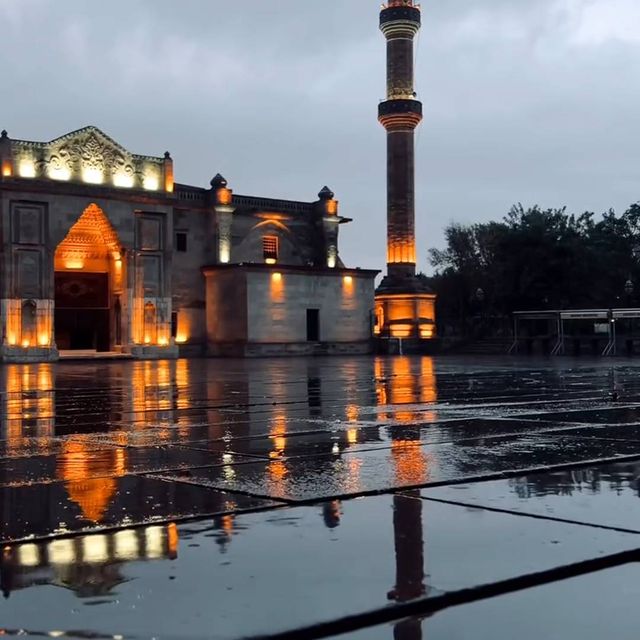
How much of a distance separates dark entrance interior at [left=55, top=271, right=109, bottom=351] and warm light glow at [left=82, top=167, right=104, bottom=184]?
6.63 m

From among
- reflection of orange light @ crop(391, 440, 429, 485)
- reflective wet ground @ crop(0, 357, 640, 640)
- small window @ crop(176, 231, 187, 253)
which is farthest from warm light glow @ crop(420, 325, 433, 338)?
reflection of orange light @ crop(391, 440, 429, 485)

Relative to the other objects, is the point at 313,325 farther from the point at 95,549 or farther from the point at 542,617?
the point at 542,617

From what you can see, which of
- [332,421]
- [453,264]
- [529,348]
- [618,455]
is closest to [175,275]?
[529,348]

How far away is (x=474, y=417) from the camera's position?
10391 millimetres

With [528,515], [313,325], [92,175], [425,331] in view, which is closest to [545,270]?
[425,331]

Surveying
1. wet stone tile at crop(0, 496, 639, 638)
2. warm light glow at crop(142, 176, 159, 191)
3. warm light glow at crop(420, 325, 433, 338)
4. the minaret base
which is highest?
warm light glow at crop(142, 176, 159, 191)

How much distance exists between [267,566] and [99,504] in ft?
5.43

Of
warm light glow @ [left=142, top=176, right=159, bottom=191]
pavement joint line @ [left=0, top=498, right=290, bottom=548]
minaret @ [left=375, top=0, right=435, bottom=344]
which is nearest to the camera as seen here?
pavement joint line @ [left=0, top=498, right=290, bottom=548]

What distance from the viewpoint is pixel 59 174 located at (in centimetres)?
4859

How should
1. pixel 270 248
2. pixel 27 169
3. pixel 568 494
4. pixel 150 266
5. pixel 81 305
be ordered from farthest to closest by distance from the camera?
1. pixel 270 248
2. pixel 81 305
3. pixel 150 266
4. pixel 27 169
5. pixel 568 494

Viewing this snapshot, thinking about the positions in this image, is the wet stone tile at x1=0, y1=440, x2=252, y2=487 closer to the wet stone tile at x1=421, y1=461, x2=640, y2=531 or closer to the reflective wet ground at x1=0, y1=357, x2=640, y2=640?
the reflective wet ground at x1=0, y1=357, x2=640, y2=640

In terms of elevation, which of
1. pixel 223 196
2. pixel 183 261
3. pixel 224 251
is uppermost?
pixel 223 196

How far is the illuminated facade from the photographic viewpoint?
155 feet

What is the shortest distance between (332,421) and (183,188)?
45052mm
